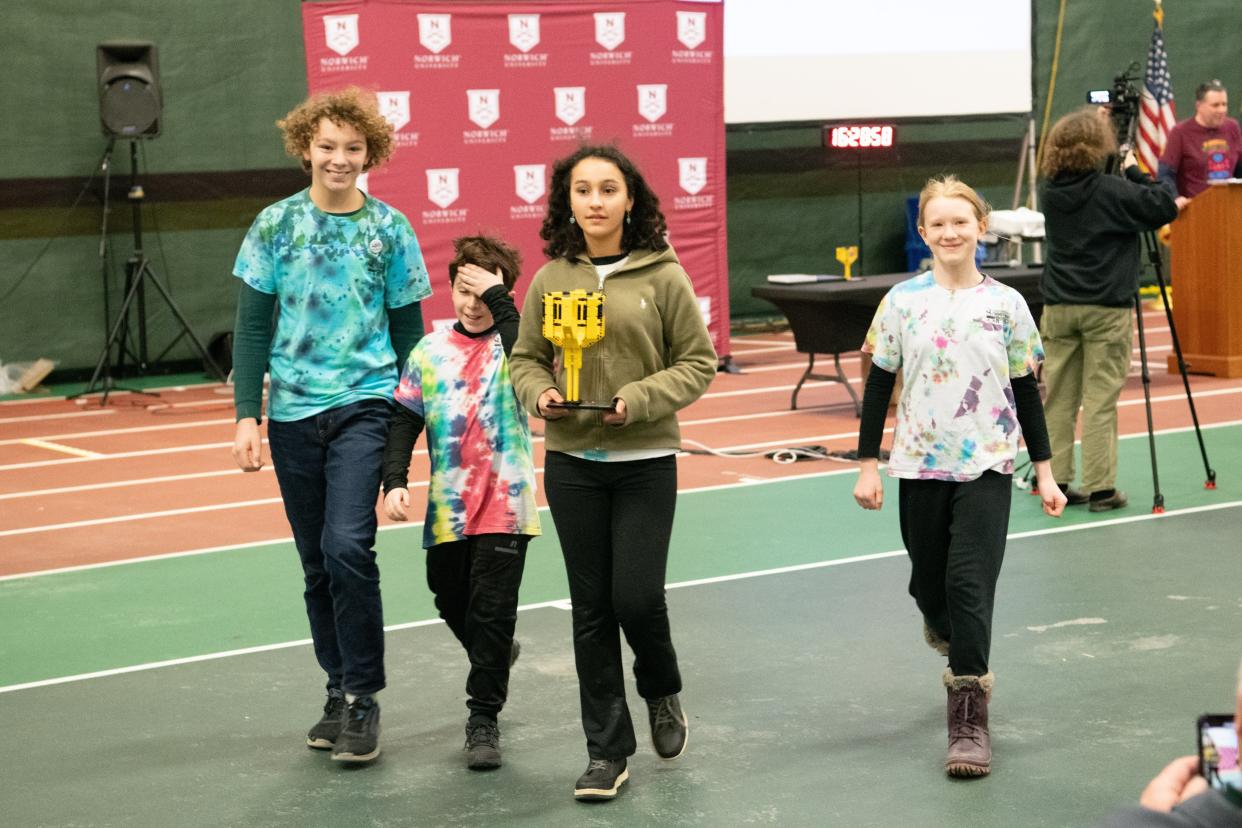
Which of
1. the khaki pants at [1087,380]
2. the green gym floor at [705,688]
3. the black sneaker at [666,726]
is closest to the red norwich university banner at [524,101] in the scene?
the khaki pants at [1087,380]

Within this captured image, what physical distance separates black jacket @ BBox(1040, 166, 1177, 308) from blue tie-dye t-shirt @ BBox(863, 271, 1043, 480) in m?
3.83

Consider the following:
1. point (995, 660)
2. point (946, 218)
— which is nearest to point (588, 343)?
point (946, 218)

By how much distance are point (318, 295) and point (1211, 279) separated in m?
10.4

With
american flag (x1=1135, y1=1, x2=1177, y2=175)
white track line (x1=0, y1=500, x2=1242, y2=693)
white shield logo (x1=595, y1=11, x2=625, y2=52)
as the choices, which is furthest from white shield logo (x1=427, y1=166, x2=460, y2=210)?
american flag (x1=1135, y1=1, x2=1177, y2=175)

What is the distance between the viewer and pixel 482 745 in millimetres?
5457

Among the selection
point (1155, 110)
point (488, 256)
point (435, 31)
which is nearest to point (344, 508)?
point (488, 256)

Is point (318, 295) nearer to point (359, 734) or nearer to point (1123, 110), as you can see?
point (359, 734)

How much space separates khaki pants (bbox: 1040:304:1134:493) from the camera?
9109mm

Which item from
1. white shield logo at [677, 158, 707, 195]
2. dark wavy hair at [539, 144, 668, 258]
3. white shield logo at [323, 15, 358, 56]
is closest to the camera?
dark wavy hair at [539, 144, 668, 258]

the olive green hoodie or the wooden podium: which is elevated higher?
the olive green hoodie

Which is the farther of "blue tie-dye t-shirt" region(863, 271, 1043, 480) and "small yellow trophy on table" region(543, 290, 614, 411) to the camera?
"blue tie-dye t-shirt" region(863, 271, 1043, 480)

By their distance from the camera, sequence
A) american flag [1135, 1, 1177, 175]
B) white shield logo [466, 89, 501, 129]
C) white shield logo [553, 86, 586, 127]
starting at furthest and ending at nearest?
american flag [1135, 1, 1177, 175]
white shield logo [553, 86, 586, 127]
white shield logo [466, 89, 501, 129]

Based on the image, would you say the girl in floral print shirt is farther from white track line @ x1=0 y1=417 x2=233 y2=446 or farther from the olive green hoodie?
white track line @ x1=0 y1=417 x2=233 y2=446

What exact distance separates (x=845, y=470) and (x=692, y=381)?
18.9ft
